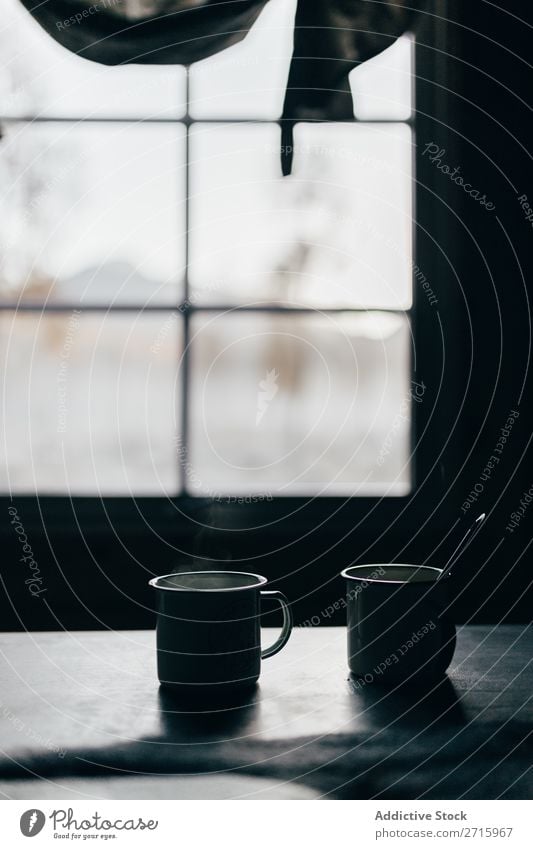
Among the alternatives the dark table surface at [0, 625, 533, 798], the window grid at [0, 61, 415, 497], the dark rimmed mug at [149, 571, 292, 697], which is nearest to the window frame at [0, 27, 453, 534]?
the window grid at [0, 61, 415, 497]

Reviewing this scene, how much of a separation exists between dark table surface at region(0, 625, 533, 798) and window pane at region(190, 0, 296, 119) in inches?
41.0

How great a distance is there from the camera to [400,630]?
0.50m

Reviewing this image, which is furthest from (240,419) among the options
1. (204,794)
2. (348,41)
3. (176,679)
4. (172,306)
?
(204,794)

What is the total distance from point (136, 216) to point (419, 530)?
0.72 meters

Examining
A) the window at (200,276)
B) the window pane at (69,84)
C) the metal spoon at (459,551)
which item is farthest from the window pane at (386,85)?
the metal spoon at (459,551)

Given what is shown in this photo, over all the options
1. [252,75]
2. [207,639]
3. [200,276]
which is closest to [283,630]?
[207,639]

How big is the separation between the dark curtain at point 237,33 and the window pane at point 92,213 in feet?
0.56

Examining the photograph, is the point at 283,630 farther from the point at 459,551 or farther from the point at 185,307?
the point at 185,307

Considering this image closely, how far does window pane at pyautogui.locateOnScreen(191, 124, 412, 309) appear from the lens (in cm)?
136

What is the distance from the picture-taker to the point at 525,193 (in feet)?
4.30

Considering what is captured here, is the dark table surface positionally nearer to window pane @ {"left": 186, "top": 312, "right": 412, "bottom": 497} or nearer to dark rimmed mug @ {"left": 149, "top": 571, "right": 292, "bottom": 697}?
dark rimmed mug @ {"left": 149, "top": 571, "right": 292, "bottom": 697}

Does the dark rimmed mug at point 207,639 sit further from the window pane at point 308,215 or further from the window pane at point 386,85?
the window pane at point 386,85

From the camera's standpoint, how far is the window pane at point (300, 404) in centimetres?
137

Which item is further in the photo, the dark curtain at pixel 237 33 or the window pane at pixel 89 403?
the window pane at pixel 89 403
